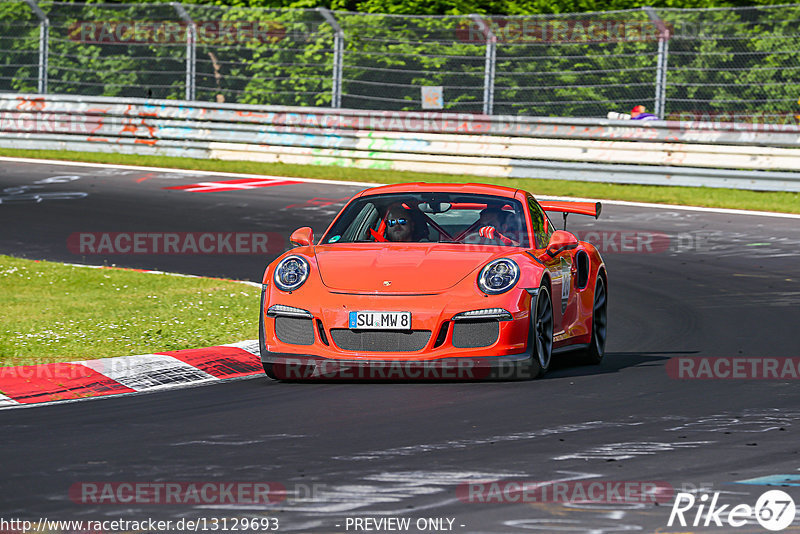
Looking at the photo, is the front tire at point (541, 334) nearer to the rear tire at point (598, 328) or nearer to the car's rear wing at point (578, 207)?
the rear tire at point (598, 328)

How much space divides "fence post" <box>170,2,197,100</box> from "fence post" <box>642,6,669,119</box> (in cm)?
755

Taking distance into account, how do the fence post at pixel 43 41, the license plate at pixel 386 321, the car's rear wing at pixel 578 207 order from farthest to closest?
the fence post at pixel 43 41
the car's rear wing at pixel 578 207
the license plate at pixel 386 321

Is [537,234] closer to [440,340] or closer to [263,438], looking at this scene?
[440,340]

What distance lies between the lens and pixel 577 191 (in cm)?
2070

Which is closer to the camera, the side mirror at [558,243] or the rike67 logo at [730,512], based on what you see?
the rike67 logo at [730,512]

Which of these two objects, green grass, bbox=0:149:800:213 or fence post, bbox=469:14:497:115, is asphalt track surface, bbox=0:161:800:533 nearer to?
green grass, bbox=0:149:800:213

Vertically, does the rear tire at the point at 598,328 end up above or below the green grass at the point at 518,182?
below

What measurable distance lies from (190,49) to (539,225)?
15.3 m

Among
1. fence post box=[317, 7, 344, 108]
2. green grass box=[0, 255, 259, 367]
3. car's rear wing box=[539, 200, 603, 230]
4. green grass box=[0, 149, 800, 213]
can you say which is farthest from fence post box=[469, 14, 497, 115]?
car's rear wing box=[539, 200, 603, 230]

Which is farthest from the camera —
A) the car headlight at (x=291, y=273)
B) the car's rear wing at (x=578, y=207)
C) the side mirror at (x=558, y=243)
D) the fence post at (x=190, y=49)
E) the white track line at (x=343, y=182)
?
the fence post at (x=190, y=49)

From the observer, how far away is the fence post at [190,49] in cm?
2383

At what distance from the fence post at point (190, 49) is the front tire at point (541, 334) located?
1607 cm

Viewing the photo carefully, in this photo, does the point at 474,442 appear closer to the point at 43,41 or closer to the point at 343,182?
the point at 343,182

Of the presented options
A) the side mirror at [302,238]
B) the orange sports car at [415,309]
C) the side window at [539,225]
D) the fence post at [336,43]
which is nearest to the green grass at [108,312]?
the side mirror at [302,238]
